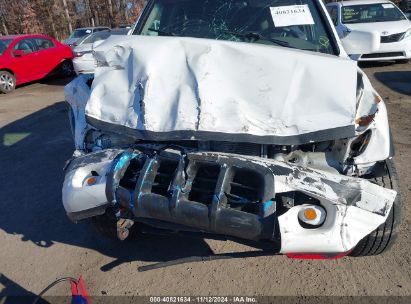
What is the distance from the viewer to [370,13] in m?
9.77

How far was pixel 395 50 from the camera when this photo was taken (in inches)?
353

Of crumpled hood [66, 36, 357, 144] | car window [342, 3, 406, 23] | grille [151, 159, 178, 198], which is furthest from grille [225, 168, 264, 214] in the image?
car window [342, 3, 406, 23]

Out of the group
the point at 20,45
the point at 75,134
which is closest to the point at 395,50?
the point at 75,134

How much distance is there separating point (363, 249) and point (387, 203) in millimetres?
589

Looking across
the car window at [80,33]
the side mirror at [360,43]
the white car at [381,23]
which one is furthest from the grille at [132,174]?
the car window at [80,33]

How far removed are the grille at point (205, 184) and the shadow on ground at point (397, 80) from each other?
6.40 meters

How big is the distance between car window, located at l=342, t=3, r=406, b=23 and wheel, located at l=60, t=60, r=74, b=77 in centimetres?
826

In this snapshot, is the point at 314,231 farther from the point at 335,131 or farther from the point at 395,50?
the point at 395,50

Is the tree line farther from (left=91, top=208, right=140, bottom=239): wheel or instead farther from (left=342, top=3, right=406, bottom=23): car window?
(left=91, top=208, right=140, bottom=239): wheel

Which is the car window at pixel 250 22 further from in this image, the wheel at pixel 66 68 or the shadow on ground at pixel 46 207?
the wheel at pixel 66 68

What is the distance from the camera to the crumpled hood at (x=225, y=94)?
227 cm

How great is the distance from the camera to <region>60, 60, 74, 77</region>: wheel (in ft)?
38.8

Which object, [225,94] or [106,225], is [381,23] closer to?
[225,94]

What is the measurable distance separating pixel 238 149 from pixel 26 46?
10.4 m
